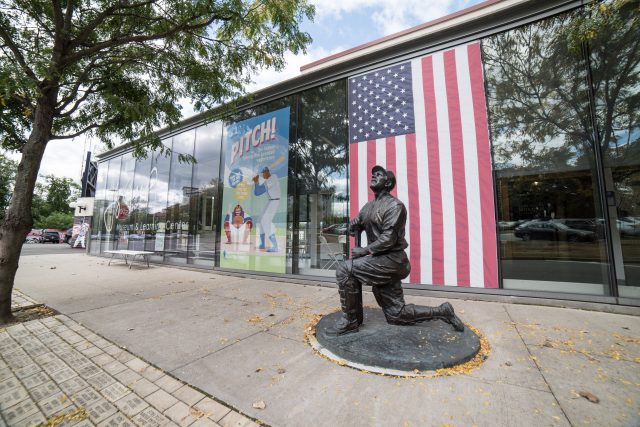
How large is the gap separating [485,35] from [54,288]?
11.7 m

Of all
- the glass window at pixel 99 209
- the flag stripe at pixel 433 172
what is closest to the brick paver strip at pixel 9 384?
the flag stripe at pixel 433 172

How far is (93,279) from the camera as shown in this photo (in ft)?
26.0

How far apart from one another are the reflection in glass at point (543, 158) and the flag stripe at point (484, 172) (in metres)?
0.22

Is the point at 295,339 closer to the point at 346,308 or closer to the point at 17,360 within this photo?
the point at 346,308

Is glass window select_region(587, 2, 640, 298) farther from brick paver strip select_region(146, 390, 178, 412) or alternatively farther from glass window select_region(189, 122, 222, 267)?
glass window select_region(189, 122, 222, 267)

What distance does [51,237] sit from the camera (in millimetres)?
30406

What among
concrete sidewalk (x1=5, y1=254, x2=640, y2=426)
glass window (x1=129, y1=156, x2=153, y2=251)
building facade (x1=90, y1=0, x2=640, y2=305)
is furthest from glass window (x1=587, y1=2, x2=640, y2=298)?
glass window (x1=129, y1=156, x2=153, y2=251)

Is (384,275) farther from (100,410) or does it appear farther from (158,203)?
(158,203)

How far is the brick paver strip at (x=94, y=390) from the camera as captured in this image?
2113 mm

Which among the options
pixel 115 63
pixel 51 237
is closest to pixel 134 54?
pixel 115 63

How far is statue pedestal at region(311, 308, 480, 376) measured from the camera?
2672 mm

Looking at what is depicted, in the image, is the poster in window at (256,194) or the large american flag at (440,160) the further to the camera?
the poster in window at (256,194)

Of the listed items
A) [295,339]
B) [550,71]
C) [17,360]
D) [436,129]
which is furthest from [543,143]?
[17,360]

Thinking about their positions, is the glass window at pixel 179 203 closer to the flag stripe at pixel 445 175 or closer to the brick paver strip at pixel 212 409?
the flag stripe at pixel 445 175
